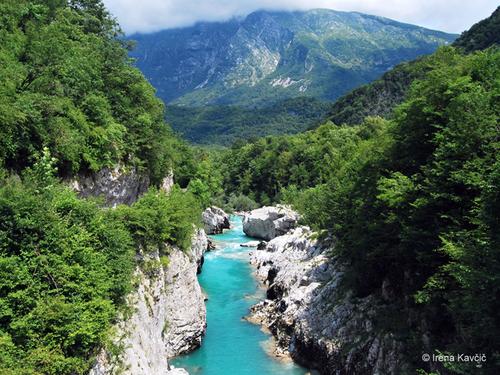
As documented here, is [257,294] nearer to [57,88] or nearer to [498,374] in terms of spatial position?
[57,88]

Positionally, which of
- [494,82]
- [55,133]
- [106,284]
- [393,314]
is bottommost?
[393,314]

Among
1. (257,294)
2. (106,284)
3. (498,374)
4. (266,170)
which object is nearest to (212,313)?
(257,294)

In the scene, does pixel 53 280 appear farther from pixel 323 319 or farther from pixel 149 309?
pixel 323 319

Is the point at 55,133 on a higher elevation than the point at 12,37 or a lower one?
lower

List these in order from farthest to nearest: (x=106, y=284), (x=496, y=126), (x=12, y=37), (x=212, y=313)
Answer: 1. (x=212, y=313)
2. (x=12, y=37)
3. (x=496, y=126)
4. (x=106, y=284)

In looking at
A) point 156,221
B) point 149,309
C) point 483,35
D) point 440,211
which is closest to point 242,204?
point 483,35
